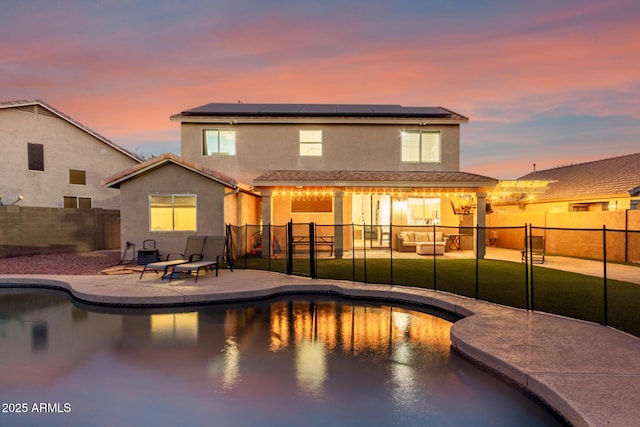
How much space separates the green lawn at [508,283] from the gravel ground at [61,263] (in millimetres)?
5475

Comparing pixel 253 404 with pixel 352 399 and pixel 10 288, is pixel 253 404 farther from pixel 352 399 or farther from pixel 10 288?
pixel 10 288

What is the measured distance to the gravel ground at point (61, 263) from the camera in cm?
1286

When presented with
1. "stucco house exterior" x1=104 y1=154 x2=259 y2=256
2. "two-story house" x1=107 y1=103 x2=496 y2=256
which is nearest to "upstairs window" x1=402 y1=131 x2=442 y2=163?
"two-story house" x1=107 y1=103 x2=496 y2=256

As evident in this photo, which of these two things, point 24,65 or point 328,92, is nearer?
point 24,65

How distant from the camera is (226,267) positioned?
43.3ft

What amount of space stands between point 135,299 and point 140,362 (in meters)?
3.50

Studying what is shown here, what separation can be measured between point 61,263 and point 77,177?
10747 mm

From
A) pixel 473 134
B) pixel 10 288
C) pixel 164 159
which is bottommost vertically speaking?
pixel 10 288

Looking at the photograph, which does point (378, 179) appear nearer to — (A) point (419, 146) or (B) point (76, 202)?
(A) point (419, 146)

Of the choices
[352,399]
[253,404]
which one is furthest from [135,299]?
[352,399]

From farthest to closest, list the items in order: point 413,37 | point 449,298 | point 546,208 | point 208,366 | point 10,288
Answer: point 546,208 → point 413,37 → point 10,288 → point 449,298 → point 208,366

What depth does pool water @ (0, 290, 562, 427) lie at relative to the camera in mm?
Result: 3932

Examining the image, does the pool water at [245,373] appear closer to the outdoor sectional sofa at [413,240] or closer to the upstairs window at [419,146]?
the outdoor sectional sofa at [413,240]

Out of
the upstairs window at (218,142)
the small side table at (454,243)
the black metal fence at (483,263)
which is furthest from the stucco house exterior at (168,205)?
the small side table at (454,243)
